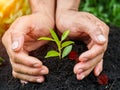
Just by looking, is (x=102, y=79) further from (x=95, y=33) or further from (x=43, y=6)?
(x=43, y=6)

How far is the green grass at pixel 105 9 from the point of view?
2344 millimetres

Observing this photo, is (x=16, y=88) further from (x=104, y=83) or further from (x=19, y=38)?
(x=104, y=83)

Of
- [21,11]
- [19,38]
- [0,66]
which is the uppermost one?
[19,38]

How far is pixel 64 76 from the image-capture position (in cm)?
140

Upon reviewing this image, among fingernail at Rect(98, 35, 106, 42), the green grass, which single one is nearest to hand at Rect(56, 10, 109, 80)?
fingernail at Rect(98, 35, 106, 42)

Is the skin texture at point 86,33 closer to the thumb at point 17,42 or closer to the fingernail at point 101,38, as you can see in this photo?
the fingernail at point 101,38

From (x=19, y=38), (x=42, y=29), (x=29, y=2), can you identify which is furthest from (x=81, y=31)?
(x=29, y=2)

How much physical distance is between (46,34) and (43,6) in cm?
19

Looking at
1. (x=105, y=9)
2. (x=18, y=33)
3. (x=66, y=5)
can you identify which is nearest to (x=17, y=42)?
(x=18, y=33)

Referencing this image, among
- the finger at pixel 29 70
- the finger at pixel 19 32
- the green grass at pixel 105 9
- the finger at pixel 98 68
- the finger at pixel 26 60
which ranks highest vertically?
the finger at pixel 19 32

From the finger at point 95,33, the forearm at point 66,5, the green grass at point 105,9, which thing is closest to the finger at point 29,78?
the finger at point 95,33

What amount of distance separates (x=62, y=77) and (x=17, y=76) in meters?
0.18

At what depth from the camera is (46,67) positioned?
4.48 ft

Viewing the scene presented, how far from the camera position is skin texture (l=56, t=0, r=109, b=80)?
1327 mm
